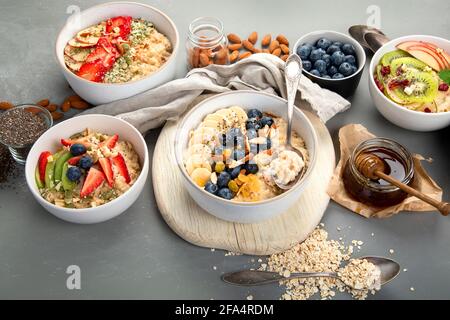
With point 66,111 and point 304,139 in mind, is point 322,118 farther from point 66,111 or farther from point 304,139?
point 66,111

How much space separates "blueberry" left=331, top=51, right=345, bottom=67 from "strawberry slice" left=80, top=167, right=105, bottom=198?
97 centimetres

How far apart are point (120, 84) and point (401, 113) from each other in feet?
3.33

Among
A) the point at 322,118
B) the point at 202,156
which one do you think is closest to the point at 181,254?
the point at 202,156

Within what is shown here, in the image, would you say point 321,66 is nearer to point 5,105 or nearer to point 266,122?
point 266,122

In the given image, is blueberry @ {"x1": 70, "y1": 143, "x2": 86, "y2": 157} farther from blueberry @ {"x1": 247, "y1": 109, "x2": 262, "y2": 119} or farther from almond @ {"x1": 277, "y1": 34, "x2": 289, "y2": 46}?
almond @ {"x1": 277, "y1": 34, "x2": 289, "y2": 46}

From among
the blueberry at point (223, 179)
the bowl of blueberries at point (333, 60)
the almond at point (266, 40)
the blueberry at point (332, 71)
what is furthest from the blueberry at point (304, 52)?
the blueberry at point (223, 179)

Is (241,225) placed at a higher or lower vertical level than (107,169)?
lower

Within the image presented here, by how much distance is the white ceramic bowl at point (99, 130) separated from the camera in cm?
181

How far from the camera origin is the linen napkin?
2086 mm

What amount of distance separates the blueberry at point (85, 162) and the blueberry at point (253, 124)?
54 centimetres

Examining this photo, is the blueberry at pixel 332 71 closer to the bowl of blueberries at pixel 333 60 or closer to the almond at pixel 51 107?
the bowl of blueberries at pixel 333 60

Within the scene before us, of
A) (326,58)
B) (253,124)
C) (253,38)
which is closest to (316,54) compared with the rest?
(326,58)

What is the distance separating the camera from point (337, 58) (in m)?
2.18

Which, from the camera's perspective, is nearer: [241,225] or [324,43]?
[241,225]
